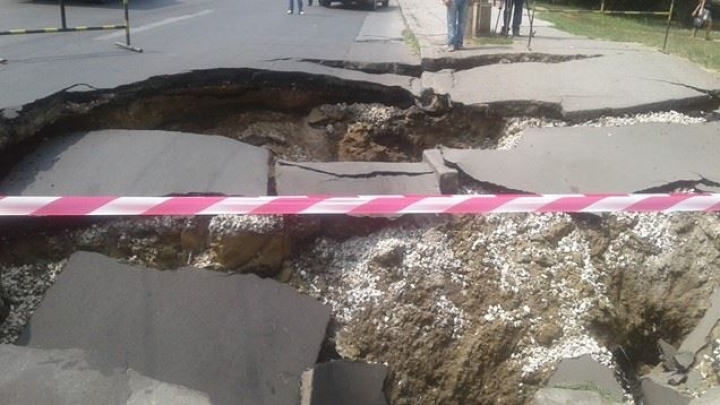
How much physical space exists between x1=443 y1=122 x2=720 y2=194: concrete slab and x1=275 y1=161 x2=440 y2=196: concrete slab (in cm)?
33

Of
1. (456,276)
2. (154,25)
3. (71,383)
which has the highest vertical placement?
(154,25)

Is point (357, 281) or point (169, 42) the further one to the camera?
point (169, 42)

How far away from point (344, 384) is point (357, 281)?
2.34 ft

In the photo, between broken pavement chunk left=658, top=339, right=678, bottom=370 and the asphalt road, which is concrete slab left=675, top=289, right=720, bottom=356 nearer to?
broken pavement chunk left=658, top=339, right=678, bottom=370

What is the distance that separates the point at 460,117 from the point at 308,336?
119 inches

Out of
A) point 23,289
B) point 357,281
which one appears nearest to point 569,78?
point 357,281

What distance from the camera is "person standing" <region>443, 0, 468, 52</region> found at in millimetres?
8922

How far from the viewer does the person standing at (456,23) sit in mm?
8922

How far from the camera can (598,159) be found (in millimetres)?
4945

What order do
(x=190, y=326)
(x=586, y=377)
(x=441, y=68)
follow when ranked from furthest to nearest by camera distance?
1. (x=441, y=68)
2. (x=586, y=377)
3. (x=190, y=326)

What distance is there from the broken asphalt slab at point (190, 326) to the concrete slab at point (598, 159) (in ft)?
5.56

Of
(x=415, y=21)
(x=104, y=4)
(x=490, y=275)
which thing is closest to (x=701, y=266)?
(x=490, y=275)

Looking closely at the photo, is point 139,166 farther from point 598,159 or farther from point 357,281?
point 598,159

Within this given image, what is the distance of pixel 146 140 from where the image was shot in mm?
4848
